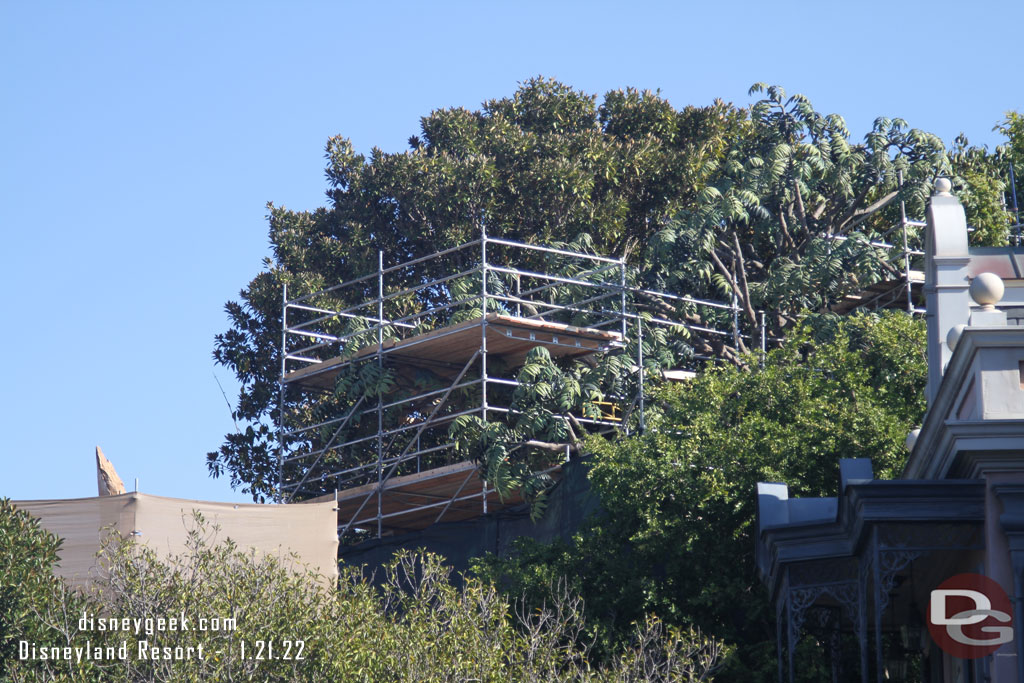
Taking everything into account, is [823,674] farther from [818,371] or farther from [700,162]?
[700,162]

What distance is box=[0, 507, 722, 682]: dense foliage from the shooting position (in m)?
16.4


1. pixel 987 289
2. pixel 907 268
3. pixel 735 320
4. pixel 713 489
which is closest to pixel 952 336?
pixel 987 289

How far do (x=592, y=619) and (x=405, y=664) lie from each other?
5187 millimetres

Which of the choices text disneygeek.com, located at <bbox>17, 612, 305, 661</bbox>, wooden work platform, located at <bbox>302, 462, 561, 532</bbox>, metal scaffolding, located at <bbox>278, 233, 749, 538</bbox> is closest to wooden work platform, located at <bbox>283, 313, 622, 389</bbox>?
metal scaffolding, located at <bbox>278, 233, 749, 538</bbox>

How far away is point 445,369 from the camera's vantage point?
1348 inches

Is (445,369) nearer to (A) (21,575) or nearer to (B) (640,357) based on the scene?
(B) (640,357)

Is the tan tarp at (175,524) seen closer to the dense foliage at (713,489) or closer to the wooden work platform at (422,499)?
the dense foliage at (713,489)

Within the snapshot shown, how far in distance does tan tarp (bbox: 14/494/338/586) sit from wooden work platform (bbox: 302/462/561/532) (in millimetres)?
7734

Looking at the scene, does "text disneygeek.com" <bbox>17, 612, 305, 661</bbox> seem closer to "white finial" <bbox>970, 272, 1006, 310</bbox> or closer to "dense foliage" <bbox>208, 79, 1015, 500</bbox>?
"white finial" <bbox>970, 272, 1006, 310</bbox>

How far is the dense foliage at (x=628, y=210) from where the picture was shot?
3441cm

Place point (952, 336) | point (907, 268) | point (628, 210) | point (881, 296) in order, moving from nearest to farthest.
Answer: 1. point (952, 336)
2. point (907, 268)
3. point (881, 296)
4. point (628, 210)

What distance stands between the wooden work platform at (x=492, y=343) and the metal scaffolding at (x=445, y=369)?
32 millimetres

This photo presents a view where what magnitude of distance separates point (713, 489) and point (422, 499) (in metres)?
12.2
